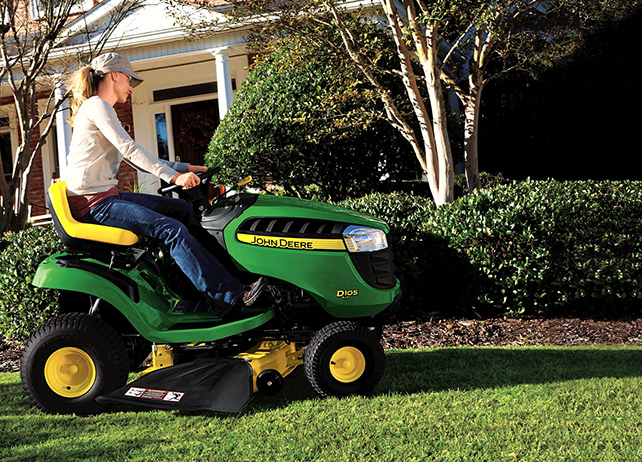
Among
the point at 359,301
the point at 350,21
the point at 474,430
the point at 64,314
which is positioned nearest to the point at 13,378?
the point at 64,314

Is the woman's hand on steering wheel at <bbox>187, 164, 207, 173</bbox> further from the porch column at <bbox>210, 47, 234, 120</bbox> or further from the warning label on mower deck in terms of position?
the porch column at <bbox>210, 47, 234, 120</bbox>

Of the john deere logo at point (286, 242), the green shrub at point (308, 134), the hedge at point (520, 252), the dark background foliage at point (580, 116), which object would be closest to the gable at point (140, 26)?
the green shrub at point (308, 134)

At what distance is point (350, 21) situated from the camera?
7.59 m

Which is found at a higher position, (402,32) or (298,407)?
(402,32)

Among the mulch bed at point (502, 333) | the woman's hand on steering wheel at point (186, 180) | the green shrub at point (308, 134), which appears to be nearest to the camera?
the woman's hand on steering wheel at point (186, 180)

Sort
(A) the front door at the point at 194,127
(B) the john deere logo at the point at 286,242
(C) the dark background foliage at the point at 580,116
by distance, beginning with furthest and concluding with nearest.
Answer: (A) the front door at the point at 194,127
(C) the dark background foliage at the point at 580,116
(B) the john deere logo at the point at 286,242

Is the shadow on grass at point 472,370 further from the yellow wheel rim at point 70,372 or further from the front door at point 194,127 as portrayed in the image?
the front door at point 194,127

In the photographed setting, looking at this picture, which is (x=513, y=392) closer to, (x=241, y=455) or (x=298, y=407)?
(x=298, y=407)

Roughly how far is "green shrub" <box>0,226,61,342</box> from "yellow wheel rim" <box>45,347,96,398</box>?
2.05m

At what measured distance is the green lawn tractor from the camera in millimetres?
3625

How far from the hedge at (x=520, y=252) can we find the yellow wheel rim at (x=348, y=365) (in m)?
2.16

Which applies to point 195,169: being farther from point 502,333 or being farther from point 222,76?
point 222,76

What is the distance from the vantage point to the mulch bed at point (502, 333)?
17.7ft

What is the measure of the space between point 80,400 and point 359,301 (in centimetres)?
161
